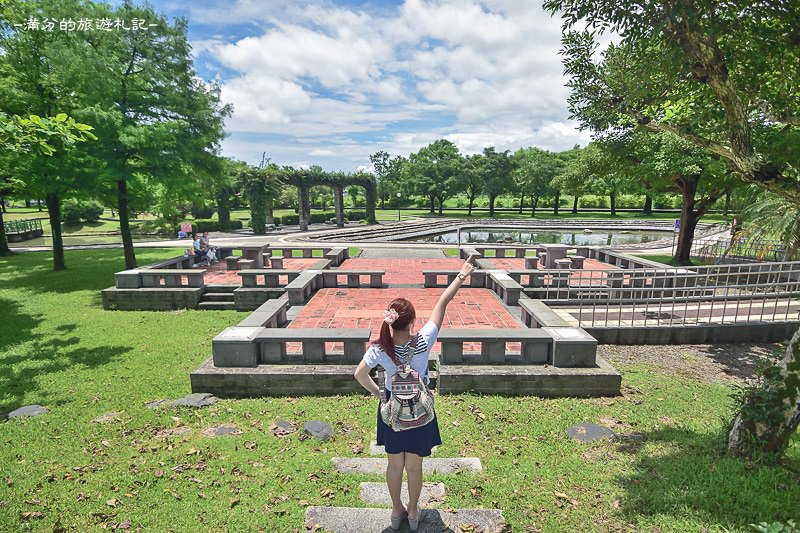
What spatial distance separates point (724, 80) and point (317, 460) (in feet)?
21.9

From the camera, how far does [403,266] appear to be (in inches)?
684

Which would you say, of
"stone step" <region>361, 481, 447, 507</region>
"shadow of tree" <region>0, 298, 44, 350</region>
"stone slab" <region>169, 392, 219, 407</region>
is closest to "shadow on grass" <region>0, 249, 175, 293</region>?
"shadow of tree" <region>0, 298, 44, 350</region>

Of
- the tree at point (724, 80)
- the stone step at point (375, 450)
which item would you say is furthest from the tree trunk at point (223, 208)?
the stone step at point (375, 450)

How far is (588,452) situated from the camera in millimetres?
5023

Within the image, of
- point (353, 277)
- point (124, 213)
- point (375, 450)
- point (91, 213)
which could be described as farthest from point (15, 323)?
point (91, 213)

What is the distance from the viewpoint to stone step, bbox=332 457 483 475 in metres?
4.68

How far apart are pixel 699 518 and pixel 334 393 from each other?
15.7 feet

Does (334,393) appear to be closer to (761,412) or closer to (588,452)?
(588,452)

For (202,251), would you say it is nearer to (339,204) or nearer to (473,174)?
(339,204)

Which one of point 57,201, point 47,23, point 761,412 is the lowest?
point 761,412

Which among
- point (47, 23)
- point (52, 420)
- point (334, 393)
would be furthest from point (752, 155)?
point (47, 23)

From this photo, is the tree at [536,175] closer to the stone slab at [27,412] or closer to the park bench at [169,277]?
the park bench at [169,277]

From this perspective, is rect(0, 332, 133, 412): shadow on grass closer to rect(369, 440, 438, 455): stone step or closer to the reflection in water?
rect(369, 440, 438, 455): stone step

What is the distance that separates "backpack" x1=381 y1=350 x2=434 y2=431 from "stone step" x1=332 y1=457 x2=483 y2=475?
5.89 feet
